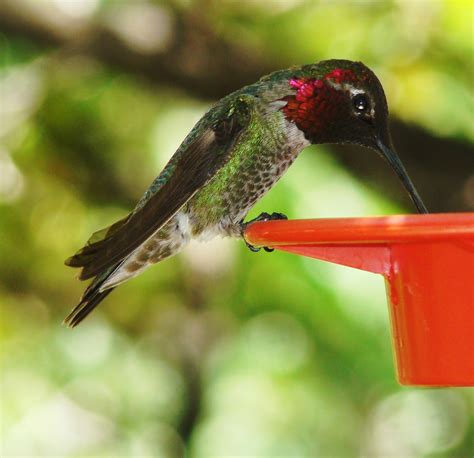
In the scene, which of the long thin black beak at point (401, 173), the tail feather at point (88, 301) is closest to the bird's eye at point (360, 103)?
the long thin black beak at point (401, 173)

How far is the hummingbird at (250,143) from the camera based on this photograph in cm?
277

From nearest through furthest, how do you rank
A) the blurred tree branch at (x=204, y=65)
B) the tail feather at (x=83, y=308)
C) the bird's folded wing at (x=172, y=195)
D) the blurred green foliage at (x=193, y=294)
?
the bird's folded wing at (x=172, y=195) → the tail feather at (x=83, y=308) → the blurred tree branch at (x=204, y=65) → the blurred green foliage at (x=193, y=294)

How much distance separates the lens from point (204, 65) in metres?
4.04

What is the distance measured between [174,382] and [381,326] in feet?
3.55

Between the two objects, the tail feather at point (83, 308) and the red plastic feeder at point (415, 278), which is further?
the tail feather at point (83, 308)

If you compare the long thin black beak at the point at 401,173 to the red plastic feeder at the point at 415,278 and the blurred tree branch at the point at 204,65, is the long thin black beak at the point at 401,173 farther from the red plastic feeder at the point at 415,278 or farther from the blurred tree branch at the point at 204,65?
the blurred tree branch at the point at 204,65

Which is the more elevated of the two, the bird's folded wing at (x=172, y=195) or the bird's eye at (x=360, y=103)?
the bird's eye at (x=360, y=103)

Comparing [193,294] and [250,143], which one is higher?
[250,143]

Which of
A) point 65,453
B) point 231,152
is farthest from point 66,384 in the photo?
point 231,152

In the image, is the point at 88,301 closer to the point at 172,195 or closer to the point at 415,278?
the point at 172,195

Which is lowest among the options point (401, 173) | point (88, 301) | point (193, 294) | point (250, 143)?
point (193, 294)

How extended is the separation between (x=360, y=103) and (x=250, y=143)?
358mm

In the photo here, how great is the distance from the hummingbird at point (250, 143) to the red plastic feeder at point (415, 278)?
0.50 m

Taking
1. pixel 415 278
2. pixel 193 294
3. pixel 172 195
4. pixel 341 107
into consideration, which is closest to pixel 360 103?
pixel 341 107
